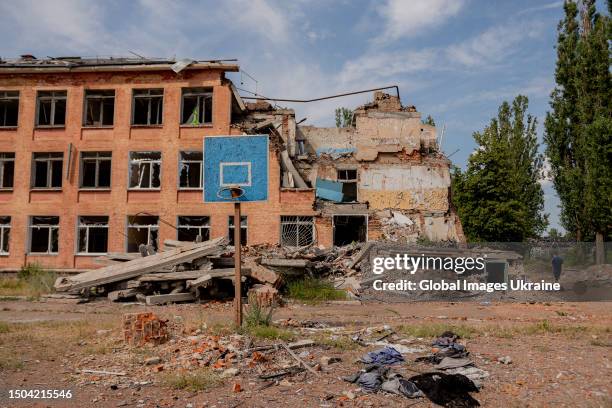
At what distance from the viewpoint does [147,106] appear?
79.9ft

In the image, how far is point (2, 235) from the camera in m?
23.2

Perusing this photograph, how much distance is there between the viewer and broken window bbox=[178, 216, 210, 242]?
2278 cm

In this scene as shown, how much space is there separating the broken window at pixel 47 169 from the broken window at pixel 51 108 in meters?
1.61

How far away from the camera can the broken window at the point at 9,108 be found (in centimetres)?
2400

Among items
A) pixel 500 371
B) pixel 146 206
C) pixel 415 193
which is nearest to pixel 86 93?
pixel 146 206

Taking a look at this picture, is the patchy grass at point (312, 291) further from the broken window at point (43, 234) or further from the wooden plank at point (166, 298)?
the broken window at point (43, 234)

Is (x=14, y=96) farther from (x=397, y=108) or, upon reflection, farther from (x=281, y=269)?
(x=397, y=108)

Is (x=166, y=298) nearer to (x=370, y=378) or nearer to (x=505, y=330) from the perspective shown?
(x=505, y=330)

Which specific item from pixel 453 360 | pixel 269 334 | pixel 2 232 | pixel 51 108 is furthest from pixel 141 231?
pixel 453 360

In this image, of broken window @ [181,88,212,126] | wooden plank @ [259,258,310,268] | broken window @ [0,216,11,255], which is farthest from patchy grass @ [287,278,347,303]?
broken window @ [0,216,11,255]

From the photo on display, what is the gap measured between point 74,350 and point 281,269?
899 centimetres

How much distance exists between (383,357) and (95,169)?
21.0 m

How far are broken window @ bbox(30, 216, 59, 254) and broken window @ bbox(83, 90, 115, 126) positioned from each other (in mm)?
5099

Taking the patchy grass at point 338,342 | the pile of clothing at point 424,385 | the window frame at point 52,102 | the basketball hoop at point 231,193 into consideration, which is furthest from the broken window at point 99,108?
the pile of clothing at point 424,385
